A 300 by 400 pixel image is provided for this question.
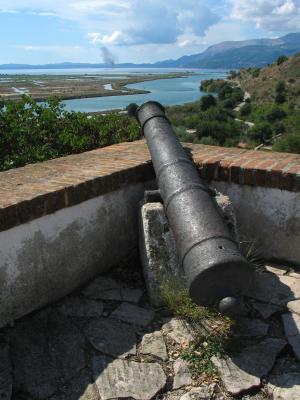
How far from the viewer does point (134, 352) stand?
2.56m

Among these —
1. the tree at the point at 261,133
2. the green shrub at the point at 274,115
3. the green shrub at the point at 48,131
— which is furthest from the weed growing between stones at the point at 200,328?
the green shrub at the point at 274,115

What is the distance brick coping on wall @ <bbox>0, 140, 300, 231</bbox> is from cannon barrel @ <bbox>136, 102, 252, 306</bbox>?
45 cm

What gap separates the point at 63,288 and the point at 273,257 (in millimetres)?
1689

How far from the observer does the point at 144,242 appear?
3.07 m

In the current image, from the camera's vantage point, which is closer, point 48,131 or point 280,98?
point 48,131

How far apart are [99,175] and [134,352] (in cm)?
130

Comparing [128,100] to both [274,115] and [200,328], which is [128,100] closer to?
[274,115]

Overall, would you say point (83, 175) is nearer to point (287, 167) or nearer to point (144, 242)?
point (144, 242)

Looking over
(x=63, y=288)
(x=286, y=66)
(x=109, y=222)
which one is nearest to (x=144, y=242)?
(x=109, y=222)

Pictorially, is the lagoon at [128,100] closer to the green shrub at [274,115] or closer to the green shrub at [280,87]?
the green shrub at [274,115]

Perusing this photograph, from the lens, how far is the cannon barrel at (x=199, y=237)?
225cm

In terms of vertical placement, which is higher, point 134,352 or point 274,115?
point 134,352

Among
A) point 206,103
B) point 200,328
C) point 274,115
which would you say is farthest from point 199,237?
point 206,103

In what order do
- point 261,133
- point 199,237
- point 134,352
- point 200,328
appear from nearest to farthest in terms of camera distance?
1. point 199,237
2. point 134,352
3. point 200,328
4. point 261,133
